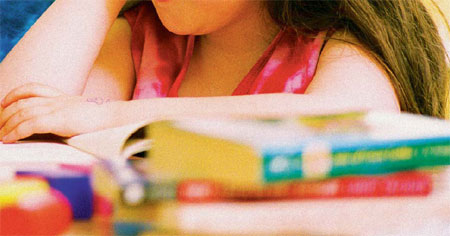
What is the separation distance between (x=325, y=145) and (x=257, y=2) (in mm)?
757

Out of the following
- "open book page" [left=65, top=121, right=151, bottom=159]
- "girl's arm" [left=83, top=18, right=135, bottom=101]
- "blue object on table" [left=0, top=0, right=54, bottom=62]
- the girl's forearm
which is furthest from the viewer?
"blue object on table" [left=0, top=0, right=54, bottom=62]

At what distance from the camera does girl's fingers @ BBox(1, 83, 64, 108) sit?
79cm

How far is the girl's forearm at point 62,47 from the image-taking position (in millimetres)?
918

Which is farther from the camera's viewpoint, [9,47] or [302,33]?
[9,47]

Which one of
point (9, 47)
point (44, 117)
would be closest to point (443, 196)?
point (44, 117)

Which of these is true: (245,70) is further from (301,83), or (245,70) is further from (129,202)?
(129,202)

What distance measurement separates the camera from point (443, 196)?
394mm

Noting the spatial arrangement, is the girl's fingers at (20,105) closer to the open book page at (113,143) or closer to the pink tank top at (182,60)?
the open book page at (113,143)

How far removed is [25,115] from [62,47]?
0.82ft

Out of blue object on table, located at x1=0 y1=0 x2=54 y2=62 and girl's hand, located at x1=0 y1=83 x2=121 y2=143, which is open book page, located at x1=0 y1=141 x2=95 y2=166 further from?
blue object on table, located at x1=0 y1=0 x2=54 y2=62

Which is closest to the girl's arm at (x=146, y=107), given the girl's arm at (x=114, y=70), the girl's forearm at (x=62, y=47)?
the girl's forearm at (x=62, y=47)

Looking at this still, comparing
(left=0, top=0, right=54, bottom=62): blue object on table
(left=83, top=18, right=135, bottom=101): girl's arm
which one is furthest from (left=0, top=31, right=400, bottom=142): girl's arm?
(left=0, top=0, right=54, bottom=62): blue object on table

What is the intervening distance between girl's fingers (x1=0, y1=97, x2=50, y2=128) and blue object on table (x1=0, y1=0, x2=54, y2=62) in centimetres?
55

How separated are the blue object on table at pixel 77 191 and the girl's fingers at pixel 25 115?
0.34m
